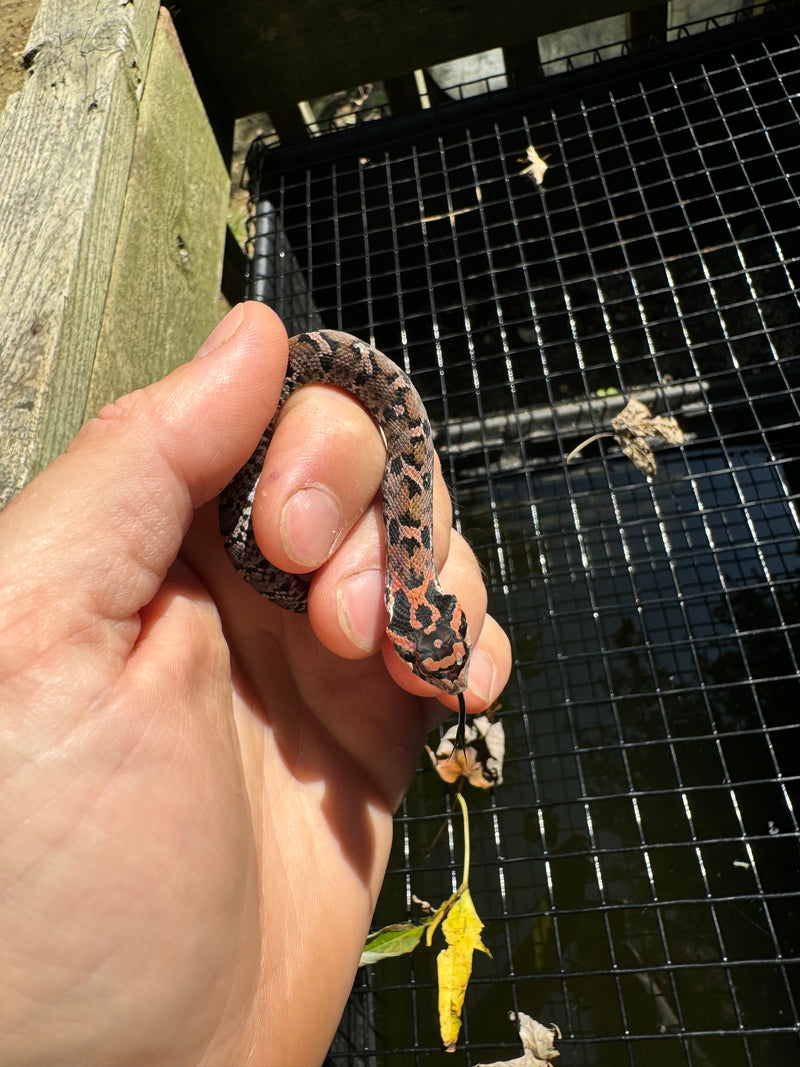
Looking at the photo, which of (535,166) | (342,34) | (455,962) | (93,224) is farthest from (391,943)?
(342,34)

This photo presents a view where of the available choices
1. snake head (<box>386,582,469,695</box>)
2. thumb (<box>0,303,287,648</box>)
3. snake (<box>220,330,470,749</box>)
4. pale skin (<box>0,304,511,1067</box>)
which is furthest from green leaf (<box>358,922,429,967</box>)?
thumb (<box>0,303,287,648</box>)

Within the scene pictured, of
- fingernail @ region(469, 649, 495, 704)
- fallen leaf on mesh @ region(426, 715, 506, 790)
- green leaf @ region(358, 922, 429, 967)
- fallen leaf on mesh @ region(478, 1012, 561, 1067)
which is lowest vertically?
fallen leaf on mesh @ region(478, 1012, 561, 1067)

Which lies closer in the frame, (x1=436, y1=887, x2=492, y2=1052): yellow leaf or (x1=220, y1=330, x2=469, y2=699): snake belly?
(x1=220, y1=330, x2=469, y2=699): snake belly

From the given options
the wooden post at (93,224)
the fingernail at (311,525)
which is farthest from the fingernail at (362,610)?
the wooden post at (93,224)

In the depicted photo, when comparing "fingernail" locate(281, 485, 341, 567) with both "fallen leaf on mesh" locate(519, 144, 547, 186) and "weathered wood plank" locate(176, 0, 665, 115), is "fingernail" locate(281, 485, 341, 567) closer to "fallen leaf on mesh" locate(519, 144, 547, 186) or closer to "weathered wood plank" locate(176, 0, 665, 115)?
"weathered wood plank" locate(176, 0, 665, 115)

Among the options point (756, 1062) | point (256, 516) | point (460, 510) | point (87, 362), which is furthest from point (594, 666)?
point (87, 362)

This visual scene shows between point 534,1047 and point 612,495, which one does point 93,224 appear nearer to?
point 612,495
